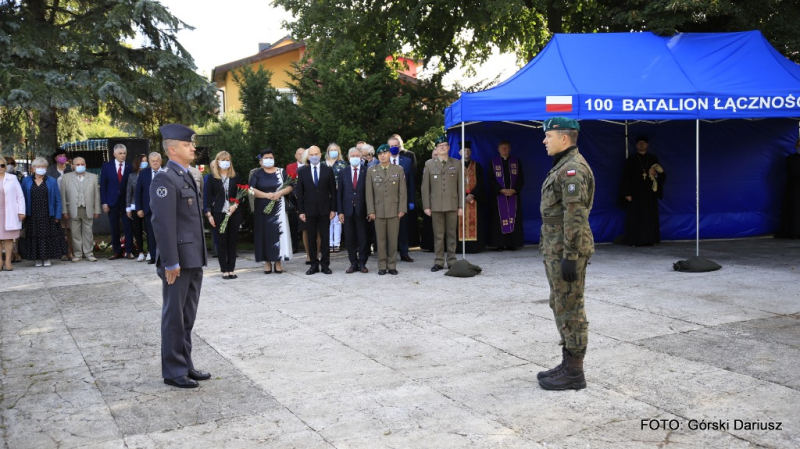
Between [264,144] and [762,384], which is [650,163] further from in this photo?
[762,384]

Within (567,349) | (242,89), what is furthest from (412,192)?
(567,349)

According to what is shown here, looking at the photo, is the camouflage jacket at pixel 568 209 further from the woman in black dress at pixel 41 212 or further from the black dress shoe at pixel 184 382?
the woman in black dress at pixel 41 212

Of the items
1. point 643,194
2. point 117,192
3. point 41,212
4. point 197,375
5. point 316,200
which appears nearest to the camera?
point 197,375

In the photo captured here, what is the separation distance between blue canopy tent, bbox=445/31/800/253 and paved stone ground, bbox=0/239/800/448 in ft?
8.07

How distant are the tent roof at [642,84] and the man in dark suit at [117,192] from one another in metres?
6.58

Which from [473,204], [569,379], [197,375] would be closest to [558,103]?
[473,204]

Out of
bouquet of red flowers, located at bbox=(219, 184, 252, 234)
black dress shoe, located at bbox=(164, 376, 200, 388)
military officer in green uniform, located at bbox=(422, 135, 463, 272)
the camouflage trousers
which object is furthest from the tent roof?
black dress shoe, located at bbox=(164, 376, 200, 388)

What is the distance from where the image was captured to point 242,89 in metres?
16.3

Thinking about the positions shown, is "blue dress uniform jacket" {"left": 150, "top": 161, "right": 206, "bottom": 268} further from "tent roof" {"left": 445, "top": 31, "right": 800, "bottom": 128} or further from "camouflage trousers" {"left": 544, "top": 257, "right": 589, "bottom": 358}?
"tent roof" {"left": 445, "top": 31, "right": 800, "bottom": 128}

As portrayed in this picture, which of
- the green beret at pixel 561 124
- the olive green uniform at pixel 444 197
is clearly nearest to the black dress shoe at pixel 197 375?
the green beret at pixel 561 124

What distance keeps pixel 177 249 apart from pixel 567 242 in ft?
9.53

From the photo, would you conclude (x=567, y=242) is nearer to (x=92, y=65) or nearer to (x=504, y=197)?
(x=504, y=197)

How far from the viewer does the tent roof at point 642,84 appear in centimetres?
1053

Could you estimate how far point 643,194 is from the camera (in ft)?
46.4
